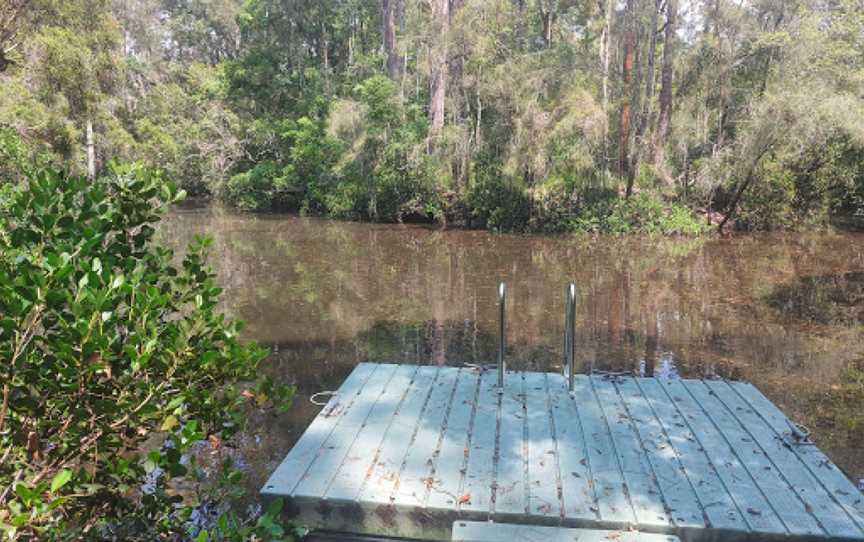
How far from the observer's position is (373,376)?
15.3 feet

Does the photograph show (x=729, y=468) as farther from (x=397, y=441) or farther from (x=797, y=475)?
(x=397, y=441)

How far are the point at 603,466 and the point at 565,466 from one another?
19cm

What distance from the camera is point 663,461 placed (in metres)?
3.30

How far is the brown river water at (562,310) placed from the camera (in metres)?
6.25

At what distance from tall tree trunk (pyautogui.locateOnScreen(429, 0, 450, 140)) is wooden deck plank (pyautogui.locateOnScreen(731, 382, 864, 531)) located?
15.1 meters

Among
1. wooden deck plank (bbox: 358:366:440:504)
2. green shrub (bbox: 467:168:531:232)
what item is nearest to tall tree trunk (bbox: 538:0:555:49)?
green shrub (bbox: 467:168:531:232)

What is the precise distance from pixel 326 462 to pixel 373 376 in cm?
138

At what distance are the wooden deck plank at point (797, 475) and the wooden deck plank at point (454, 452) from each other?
1573mm

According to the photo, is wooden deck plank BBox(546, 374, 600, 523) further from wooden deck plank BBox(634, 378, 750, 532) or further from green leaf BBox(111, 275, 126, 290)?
green leaf BBox(111, 275, 126, 290)

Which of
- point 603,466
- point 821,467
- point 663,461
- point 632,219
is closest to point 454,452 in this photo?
point 603,466

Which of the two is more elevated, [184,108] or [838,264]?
[184,108]

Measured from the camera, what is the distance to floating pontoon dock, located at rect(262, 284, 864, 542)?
281 cm

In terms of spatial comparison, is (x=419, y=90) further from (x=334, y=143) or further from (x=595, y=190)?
(x=595, y=190)

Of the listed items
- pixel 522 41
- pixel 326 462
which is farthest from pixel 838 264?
pixel 326 462
